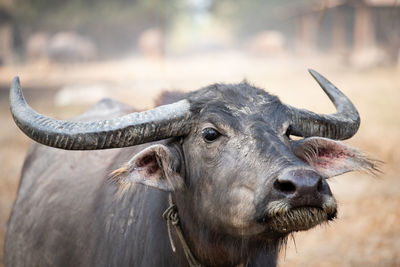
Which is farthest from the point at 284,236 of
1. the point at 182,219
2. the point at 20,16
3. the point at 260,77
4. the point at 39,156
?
the point at 20,16

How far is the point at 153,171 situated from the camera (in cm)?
297

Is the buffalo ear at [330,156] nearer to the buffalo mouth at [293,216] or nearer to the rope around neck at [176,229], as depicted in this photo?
the buffalo mouth at [293,216]

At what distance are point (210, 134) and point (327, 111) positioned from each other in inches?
437

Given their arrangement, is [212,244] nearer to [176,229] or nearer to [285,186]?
[176,229]

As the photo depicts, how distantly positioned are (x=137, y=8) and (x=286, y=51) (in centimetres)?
1353

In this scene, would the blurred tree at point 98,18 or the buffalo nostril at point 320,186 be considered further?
the blurred tree at point 98,18

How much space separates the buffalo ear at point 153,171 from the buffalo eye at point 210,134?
25 cm

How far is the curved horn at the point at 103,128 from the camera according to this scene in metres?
2.73

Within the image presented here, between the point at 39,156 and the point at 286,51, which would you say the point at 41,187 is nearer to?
the point at 39,156

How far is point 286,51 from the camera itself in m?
40.9

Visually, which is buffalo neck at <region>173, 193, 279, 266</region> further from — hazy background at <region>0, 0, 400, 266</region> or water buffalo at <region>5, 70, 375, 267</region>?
hazy background at <region>0, 0, 400, 266</region>

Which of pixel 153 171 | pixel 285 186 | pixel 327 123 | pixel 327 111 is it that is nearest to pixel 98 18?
pixel 327 111

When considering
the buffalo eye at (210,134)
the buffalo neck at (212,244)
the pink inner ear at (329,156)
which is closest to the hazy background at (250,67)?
the buffalo neck at (212,244)

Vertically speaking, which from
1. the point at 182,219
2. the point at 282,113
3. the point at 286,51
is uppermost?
the point at 286,51
